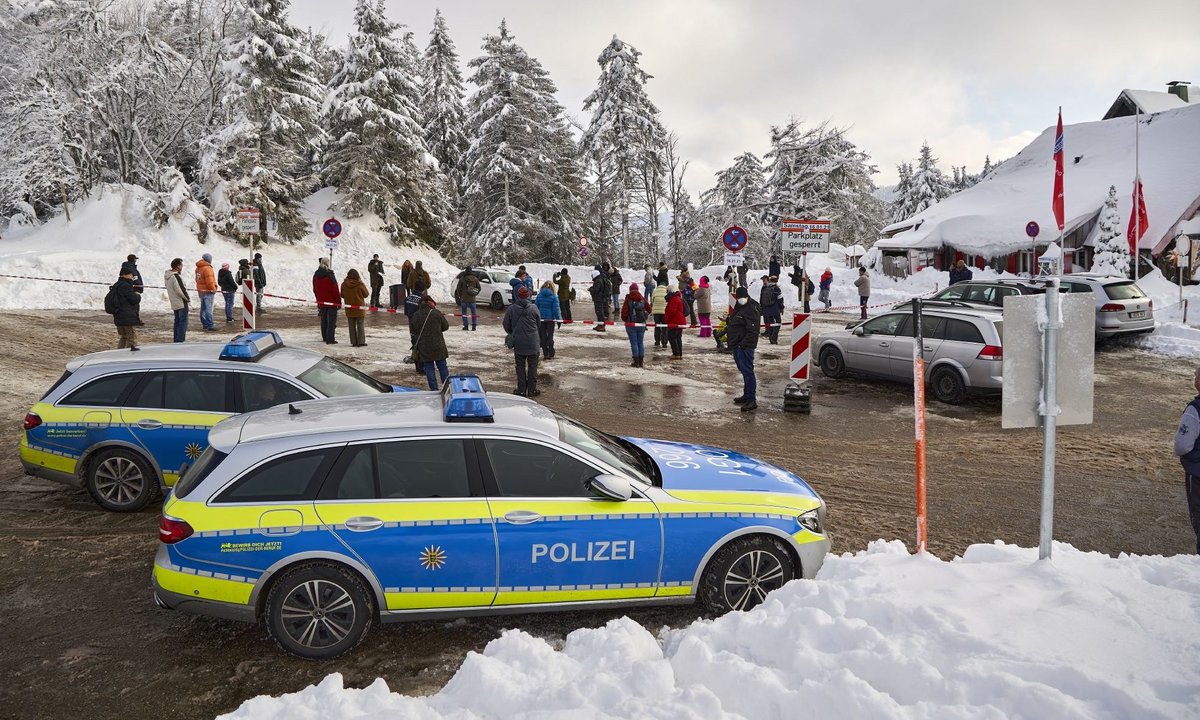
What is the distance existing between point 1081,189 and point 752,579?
40868 mm

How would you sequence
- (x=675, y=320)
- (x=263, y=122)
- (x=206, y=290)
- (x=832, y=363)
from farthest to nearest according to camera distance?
(x=263, y=122)
(x=206, y=290)
(x=675, y=320)
(x=832, y=363)

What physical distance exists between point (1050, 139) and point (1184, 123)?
637 centimetres

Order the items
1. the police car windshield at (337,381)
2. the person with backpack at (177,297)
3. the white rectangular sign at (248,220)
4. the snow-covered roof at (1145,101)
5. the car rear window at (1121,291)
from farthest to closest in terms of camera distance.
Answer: the snow-covered roof at (1145,101)
the white rectangular sign at (248,220)
the car rear window at (1121,291)
the person with backpack at (177,297)
the police car windshield at (337,381)

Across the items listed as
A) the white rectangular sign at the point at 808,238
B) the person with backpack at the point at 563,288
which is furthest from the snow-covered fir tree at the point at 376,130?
the white rectangular sign at the point at 808,238

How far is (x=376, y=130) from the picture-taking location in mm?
37344

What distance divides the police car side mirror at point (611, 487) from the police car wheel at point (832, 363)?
10745 mm

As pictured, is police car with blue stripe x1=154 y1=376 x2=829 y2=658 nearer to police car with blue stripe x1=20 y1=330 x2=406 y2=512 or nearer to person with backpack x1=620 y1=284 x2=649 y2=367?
police car with blue stripe x1=20 y1=330 x2=406 y2=512

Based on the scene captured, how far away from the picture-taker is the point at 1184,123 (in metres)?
38.9

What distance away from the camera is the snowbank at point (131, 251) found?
930 inches

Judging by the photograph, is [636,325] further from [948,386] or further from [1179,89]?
[1179,89]

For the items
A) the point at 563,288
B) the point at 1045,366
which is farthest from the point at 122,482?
the point at 563,288

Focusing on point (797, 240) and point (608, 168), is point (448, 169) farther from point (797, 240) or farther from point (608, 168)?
point (797, 240)

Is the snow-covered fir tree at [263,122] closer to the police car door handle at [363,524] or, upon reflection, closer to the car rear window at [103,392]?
the car rear window at [103,392]

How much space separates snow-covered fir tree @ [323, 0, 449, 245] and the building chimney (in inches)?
1718
